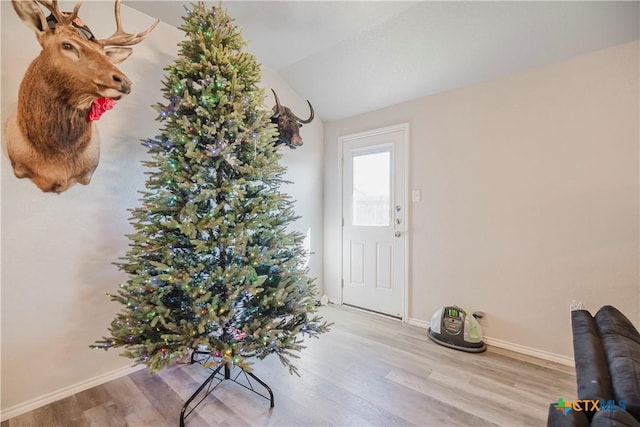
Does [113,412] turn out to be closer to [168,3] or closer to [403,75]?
[168,3]

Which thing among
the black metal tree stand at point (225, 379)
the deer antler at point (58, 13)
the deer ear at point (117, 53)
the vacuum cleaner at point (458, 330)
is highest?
the deer antler at point (58, 13)

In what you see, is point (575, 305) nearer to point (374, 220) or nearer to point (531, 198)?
point (531, 198)

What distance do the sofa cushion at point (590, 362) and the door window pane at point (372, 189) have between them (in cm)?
193

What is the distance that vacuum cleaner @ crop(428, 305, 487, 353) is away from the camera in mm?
2229

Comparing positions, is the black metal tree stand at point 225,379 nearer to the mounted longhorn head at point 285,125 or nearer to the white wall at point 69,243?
the white wall at point 69,243

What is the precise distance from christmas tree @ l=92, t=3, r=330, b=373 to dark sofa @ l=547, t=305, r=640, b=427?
1101 millimetres

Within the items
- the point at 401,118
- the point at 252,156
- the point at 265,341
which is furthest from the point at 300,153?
the point at 265,341

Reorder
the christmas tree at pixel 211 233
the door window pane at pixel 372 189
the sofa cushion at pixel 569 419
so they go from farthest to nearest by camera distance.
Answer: the door window pane at pixel 372 189
the christmas tree at pixel 211 233
the sofa cushion at pixel 569 419

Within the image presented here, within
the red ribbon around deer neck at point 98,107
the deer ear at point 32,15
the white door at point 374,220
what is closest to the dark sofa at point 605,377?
the white door at point 374,220

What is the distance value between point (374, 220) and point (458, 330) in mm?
1301

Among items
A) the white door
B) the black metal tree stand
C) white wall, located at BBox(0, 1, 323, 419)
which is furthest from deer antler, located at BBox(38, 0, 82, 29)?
the white door

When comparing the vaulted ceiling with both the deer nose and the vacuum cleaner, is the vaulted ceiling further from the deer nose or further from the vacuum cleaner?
the vacuum cleaner

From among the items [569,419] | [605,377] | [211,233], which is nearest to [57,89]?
[211,233]

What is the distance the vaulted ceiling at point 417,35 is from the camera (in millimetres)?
1824
